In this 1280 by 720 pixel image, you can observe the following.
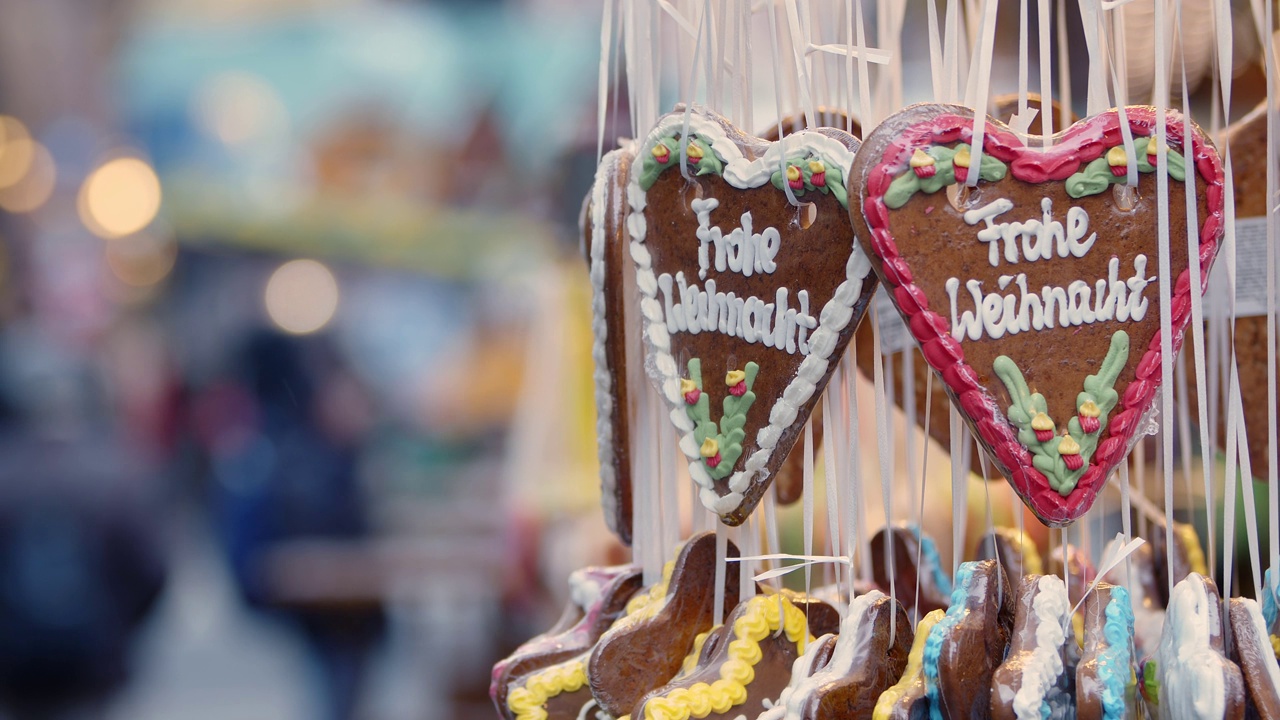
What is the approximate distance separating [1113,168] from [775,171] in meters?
0.17

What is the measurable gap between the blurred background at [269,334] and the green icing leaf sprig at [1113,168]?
6.57ft

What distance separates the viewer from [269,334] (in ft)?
10.4

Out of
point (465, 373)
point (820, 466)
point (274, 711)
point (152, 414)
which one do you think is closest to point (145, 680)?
point (274, 711)

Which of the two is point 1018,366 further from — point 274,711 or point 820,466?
point 274,711

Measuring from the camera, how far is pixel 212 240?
3.36 m

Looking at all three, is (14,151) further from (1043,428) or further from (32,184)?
(1043,428)

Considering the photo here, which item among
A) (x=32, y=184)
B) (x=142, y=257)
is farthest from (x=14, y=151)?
(x=142, y=257)

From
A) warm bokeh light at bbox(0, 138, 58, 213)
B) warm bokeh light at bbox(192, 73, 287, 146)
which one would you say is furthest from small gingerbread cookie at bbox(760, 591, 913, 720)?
warm bokeh light at bbox(0, 138, 58, 213)

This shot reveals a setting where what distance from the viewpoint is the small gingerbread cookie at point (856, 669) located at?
22.9 inches

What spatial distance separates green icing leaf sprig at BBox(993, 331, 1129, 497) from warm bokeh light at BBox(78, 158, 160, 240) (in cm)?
322

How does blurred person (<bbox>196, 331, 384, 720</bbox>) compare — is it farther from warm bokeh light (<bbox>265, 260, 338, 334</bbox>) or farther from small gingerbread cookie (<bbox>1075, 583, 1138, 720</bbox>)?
small gingerbread cookie (<bbox>1075, 583, 1138, 720</bbox>)

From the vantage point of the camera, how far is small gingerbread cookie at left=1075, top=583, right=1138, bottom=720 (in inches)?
20.4

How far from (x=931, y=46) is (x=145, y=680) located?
309 cm

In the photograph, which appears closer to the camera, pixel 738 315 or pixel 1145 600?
pixel 738 315
